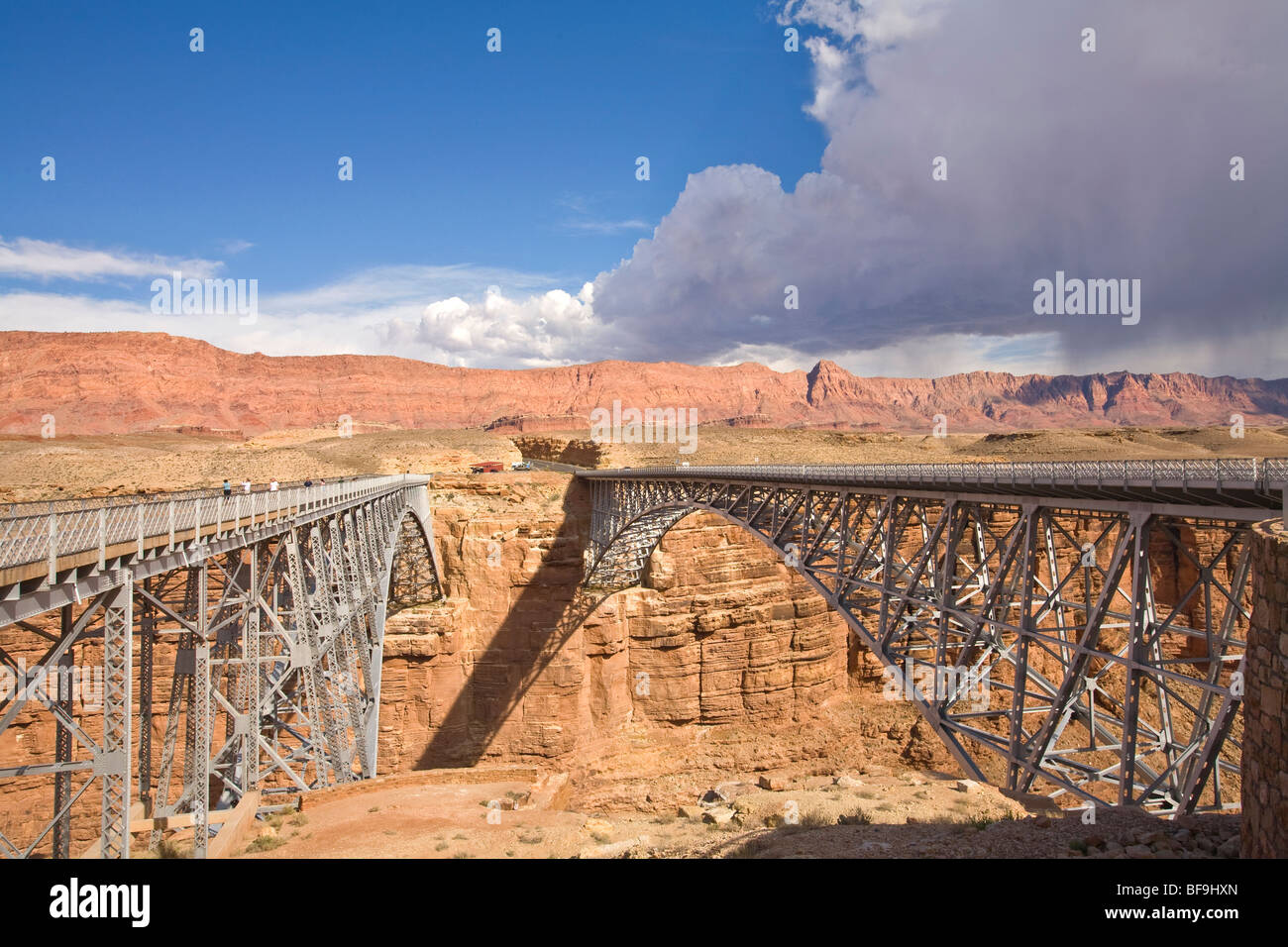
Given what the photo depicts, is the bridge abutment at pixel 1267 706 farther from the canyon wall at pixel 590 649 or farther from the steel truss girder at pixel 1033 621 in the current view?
the canyon wall at pixel 590 649

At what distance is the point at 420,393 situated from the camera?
14250 cm

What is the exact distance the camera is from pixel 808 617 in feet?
121

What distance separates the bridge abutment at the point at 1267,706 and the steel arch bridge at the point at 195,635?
32.1ft

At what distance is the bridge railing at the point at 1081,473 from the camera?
28.2ft

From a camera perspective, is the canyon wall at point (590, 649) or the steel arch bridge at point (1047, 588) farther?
the canyon wall at point (590, 649)

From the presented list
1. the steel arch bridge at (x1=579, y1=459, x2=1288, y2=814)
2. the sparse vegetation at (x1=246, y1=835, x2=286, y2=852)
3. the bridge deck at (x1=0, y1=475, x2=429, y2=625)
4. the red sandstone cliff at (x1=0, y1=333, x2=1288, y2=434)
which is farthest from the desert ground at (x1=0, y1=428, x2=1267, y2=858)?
the red sandstone cliff at (x1=0, y1=333, x2=1288, y2=434)

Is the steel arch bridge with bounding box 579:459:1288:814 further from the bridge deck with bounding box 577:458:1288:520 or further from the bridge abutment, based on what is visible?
the bridge abutment

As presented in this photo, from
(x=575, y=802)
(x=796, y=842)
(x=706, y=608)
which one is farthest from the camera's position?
(x=706, y=608)

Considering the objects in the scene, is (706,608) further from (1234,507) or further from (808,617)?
(1234,507)

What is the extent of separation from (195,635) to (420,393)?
138 metres

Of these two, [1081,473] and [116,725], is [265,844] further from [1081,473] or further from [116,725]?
[1081,473]

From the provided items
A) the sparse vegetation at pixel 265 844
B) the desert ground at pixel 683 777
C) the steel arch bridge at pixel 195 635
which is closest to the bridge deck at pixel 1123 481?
the desert ground at pixel 683 777
